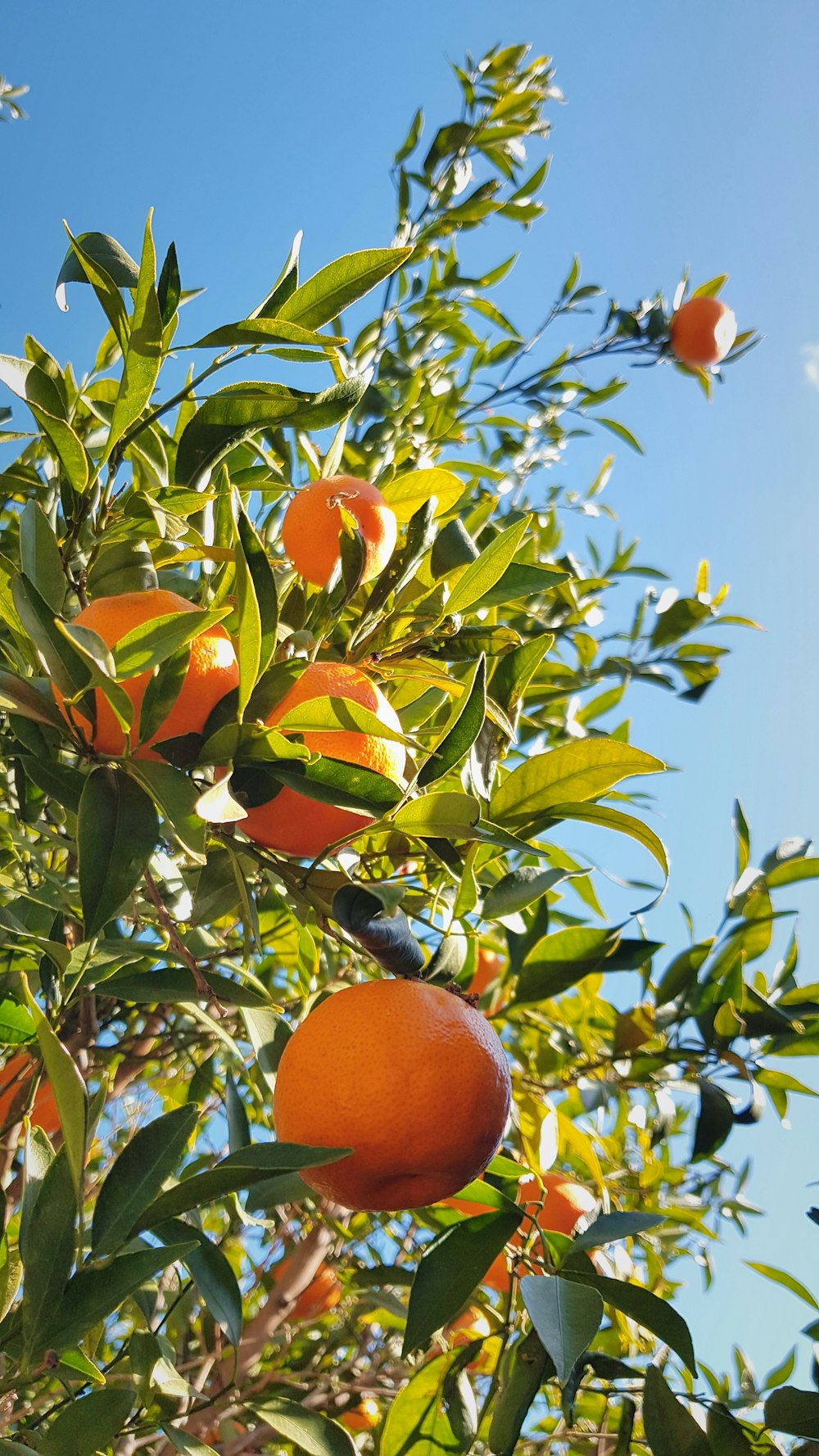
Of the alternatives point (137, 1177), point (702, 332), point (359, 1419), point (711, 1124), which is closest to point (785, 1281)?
point (711, 1124)

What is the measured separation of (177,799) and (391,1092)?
273 millimetres

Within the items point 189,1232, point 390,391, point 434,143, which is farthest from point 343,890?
point 434,143

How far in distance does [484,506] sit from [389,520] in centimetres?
42

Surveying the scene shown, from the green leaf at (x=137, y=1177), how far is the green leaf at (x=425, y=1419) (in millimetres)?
469

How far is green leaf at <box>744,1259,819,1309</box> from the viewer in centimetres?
121

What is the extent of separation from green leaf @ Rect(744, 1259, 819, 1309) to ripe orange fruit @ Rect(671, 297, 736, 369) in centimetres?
196

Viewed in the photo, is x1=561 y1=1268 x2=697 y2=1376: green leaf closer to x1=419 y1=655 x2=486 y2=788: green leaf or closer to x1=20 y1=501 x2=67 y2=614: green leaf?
x1=419 y1=655 x2=486 y2=788: green leaf

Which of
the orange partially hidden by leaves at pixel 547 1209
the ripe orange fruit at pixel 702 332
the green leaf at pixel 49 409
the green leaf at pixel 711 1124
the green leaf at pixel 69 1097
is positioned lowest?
the orange partially hidden by leaves at pixel 547 1209

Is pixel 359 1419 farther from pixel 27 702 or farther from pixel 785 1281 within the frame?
pixel 27 702

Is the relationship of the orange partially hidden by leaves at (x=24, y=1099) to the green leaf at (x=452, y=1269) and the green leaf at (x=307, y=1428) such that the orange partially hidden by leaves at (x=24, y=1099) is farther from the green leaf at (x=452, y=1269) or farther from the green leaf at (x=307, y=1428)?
the green leaf at (x=452, y=1269)

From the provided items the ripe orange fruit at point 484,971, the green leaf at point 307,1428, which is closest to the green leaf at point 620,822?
the green leaf at point 307,1428

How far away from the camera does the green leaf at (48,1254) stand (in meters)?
0.63

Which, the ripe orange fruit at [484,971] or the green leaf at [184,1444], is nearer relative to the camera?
the green leaf at [184,1444]

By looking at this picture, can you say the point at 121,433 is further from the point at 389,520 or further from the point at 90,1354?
the point at 90,1354
